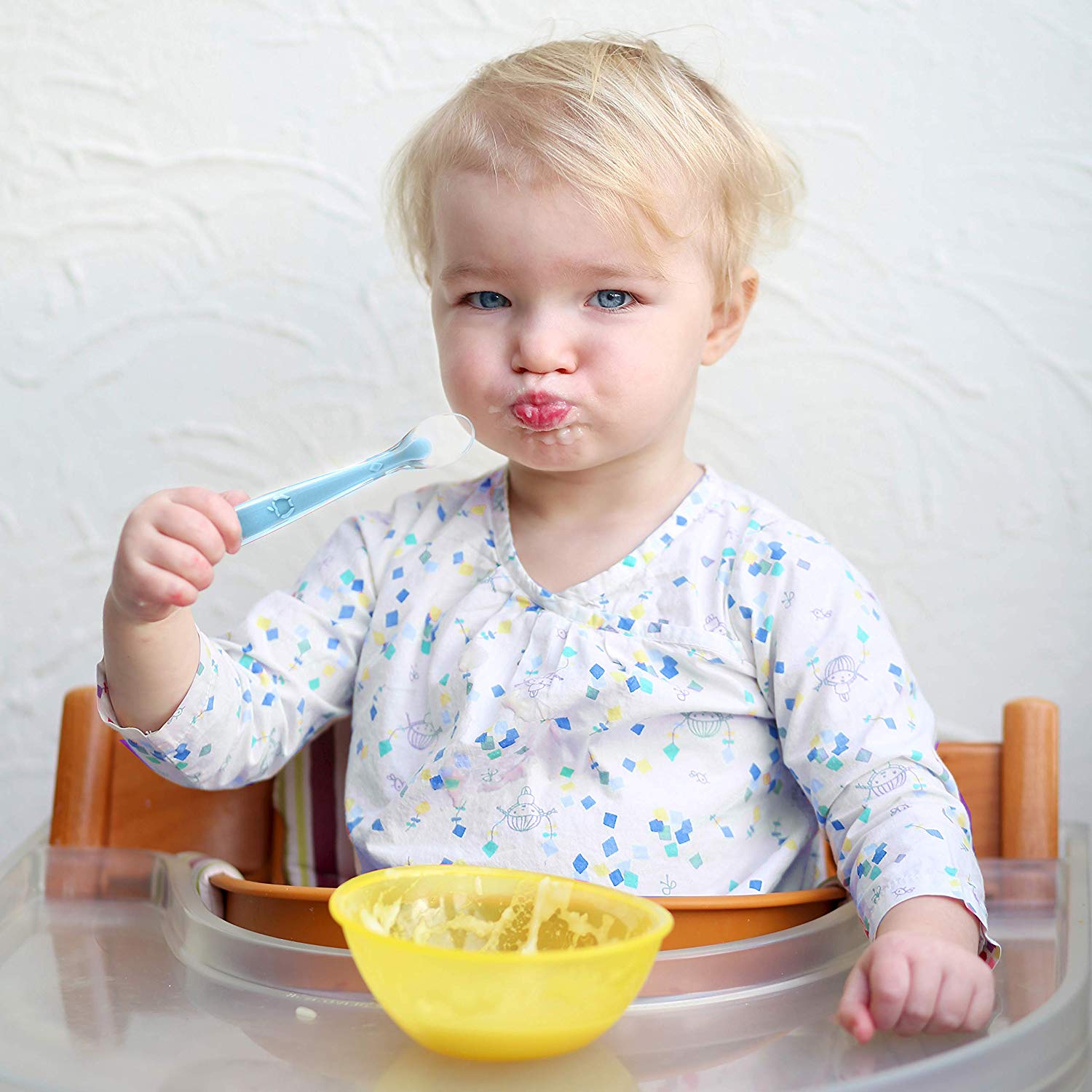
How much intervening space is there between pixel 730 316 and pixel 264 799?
1.42 ft

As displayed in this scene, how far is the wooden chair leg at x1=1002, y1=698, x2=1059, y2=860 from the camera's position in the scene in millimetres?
773

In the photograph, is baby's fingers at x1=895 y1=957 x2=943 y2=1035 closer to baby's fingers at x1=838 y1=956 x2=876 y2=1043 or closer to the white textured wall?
baby's fingers at x1=838 y1=956 x2=876 y2=1043

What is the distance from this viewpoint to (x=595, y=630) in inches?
29.0

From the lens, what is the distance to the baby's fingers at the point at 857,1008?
1.73 feet

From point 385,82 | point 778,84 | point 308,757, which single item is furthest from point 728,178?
point 308,757

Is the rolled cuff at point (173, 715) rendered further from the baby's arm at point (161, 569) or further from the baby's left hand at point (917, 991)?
the baby's left hand at point (917, 991)

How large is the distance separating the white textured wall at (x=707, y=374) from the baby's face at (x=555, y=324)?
272mm

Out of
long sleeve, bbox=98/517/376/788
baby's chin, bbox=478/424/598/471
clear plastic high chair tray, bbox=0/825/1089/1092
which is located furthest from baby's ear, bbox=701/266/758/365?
clear plastic high chair tray, bbox=0/825/1089/1092

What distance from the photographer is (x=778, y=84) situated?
0.96 m

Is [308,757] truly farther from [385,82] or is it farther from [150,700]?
[385,82]

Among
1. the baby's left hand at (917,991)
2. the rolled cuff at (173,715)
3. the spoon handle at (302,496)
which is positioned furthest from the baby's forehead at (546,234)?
the baby's left hand at (917,991)

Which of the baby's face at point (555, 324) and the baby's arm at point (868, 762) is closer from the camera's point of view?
the baby's arm at point (868, 762)

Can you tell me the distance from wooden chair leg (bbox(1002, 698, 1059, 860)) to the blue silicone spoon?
0.37 meters

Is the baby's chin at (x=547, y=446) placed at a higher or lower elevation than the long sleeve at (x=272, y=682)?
higher
